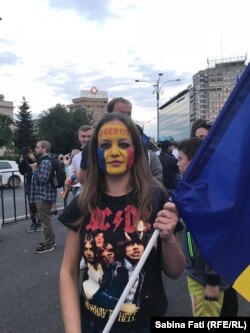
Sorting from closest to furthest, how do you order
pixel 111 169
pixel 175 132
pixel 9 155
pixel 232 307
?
Result: pixel 111 169 → pixel 232 307 → pixel 9 155 → pixel 175 132

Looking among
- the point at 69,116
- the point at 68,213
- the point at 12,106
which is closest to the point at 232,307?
the point at 68,213

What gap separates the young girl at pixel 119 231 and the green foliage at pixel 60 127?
65.6 metres

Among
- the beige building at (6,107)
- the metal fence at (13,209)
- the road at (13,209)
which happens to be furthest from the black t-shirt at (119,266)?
the beige building at (6,107)

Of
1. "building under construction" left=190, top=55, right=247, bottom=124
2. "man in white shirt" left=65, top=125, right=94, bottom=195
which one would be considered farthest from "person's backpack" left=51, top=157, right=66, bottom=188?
"building under construction" left=190, top=55, right=247, bottom=124

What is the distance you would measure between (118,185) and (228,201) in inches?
21.5

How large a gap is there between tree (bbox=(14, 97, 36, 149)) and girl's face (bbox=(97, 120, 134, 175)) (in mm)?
64455

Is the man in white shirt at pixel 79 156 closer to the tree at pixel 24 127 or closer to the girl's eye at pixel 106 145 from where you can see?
the girl's eye at pixel 106 145

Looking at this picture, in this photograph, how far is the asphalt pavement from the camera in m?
4.08

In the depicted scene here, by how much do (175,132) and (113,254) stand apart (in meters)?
114

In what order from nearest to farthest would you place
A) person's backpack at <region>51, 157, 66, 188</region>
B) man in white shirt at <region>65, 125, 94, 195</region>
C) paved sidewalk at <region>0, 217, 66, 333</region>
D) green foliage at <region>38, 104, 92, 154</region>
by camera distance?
paved sidewalk at <region>0, 217, 66, 333</region>, man in white shirt at <region>65, 125, 94, 195</region>, person's backpack at <region>51, 157, 66, 188</region>, green foliage at <region>38, 104, 92, 154</region>

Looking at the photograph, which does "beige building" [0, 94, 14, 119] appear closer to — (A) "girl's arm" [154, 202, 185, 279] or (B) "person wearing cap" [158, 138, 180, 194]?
(B) "person wearing cap" [158, 138, 180, 194]

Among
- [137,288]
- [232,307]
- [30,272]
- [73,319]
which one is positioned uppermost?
[137,288]

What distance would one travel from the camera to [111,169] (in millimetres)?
2027

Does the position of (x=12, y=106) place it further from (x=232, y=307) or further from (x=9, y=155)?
(x=232, y=307)
